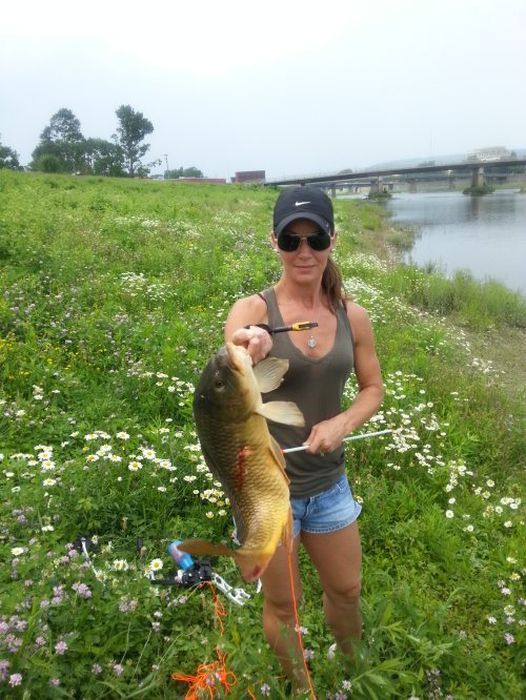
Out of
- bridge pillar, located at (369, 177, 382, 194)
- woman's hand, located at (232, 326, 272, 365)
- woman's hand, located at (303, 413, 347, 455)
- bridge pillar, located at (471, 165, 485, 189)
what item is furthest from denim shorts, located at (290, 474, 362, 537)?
bridge pillar, located at (369, 177, 382, 194)

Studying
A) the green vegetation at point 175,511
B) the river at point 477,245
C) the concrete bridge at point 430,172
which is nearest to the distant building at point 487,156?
the concrete bridge at point 430,172

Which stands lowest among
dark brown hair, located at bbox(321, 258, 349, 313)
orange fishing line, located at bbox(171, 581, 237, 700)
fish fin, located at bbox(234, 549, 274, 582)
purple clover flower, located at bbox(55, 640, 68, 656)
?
orange fishing line, located at bbox(171, 581, 237, 700)

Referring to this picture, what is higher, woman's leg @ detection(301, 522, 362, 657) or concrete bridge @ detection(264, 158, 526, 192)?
concrete bridge @ detection(264, 158, 526, 192)

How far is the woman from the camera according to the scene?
6.86 feet

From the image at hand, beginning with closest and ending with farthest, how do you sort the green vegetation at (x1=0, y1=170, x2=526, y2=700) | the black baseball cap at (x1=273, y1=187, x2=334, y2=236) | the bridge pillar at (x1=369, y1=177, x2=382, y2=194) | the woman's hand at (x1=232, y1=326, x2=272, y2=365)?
the woman's hand at (x1=232, y1=326, x2=272, y2=365) → the black baseball cap at (x1=273, y1=187, x2=334, y2=236) → the green vegetation at (x1=0, y1=170, x2=526, y2=700) → the bridge pillar at (x1=369, y1=177, x2=382, y2=194)

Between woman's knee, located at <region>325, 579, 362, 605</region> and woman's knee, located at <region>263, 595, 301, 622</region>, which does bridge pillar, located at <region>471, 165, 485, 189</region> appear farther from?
woman's knee, located at <region>263, 595, 301, 622</region>

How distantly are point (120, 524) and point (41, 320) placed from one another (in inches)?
128

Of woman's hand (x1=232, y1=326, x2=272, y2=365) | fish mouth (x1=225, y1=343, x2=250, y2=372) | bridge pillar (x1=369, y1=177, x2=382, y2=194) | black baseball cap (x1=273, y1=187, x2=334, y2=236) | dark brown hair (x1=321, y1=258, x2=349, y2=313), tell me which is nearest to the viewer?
fish mouth (x1=225, y1=343, x2=250, y2=372)

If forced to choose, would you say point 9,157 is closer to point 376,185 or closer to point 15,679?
point 376,185

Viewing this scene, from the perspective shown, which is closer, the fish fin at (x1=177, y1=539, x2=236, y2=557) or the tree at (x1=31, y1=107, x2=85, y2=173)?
the fish fin at (x1=177, y1=539, x2=236, y2=557)

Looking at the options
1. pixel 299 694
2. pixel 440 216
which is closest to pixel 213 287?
pixel 299 694

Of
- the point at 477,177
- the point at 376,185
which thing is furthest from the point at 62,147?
the point at 477,177

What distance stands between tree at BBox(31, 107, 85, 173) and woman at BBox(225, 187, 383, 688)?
2207 inches

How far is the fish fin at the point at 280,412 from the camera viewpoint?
1.68 m
